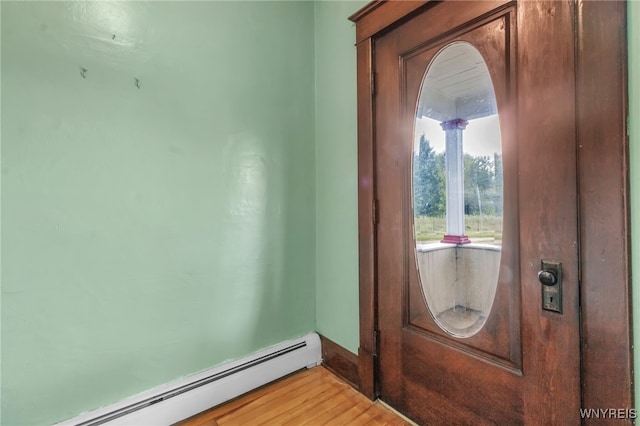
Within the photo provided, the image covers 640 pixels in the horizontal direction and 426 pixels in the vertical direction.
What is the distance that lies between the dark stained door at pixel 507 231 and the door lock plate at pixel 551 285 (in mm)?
16

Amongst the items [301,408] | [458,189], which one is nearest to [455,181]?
[458,189]

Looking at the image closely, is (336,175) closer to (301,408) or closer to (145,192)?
(145,192)

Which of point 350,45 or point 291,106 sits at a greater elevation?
point 350,45

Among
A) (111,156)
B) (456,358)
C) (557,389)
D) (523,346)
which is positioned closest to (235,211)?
(111,156)

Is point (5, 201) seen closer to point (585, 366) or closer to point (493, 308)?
point (493, 308)

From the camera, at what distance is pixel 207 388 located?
1.46 meters

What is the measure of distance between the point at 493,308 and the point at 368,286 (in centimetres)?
61

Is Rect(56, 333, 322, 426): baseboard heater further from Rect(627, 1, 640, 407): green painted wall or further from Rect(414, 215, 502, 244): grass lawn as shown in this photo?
Rect(627, 1, 640, 407): green painted wall

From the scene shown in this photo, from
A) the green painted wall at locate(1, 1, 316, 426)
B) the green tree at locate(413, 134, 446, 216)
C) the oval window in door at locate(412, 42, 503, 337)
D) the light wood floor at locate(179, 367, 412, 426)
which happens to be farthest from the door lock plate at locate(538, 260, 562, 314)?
the green painted wall at locate(1, 1, 316, 426)

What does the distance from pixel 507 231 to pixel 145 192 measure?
1594 mm

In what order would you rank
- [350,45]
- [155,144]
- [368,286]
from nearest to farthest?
[155,144] < [368,286] < [350,45]

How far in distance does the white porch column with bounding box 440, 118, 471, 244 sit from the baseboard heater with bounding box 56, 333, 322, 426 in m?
1.14

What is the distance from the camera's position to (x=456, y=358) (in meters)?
1.24

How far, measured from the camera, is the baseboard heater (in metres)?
1.26
